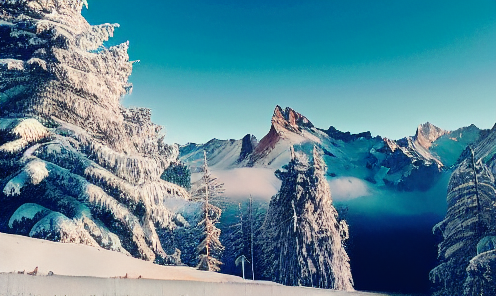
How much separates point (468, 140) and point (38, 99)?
34.5 ft

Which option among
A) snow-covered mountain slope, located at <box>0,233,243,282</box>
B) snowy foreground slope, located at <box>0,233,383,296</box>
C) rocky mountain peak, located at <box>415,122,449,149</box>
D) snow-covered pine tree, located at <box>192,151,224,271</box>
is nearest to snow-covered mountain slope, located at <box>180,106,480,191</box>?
rocky mountain peak, located at <box>415,122,449,149</box>

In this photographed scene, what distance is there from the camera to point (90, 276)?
8.72 metres

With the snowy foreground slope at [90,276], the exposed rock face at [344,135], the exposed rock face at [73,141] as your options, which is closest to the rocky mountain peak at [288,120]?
the exposed rock face at [344,135]

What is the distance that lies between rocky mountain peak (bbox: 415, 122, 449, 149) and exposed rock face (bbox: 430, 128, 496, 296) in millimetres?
1266

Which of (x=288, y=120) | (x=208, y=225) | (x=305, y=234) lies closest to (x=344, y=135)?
(x=288, y=120)

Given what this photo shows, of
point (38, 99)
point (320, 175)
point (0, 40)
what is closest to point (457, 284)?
point (320, 175)

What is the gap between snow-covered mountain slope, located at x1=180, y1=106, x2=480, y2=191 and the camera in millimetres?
12727

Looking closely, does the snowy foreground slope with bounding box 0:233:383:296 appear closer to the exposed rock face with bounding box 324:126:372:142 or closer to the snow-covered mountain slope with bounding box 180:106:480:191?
the snow-covered mountain slope with bounding box 180:106:480:191

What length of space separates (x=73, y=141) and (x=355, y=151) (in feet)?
23.7

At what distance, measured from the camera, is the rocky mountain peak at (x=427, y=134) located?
1325 centimetres

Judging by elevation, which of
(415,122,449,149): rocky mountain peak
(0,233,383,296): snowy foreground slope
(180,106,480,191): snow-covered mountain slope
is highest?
(415,122,449,149): rocky mountain peak

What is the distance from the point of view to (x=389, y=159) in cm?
1322

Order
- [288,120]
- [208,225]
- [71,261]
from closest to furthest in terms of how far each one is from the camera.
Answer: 1. [71,261]
2. [208,225]
3. [288,120]

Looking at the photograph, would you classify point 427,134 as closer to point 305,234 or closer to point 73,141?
point 305,234
